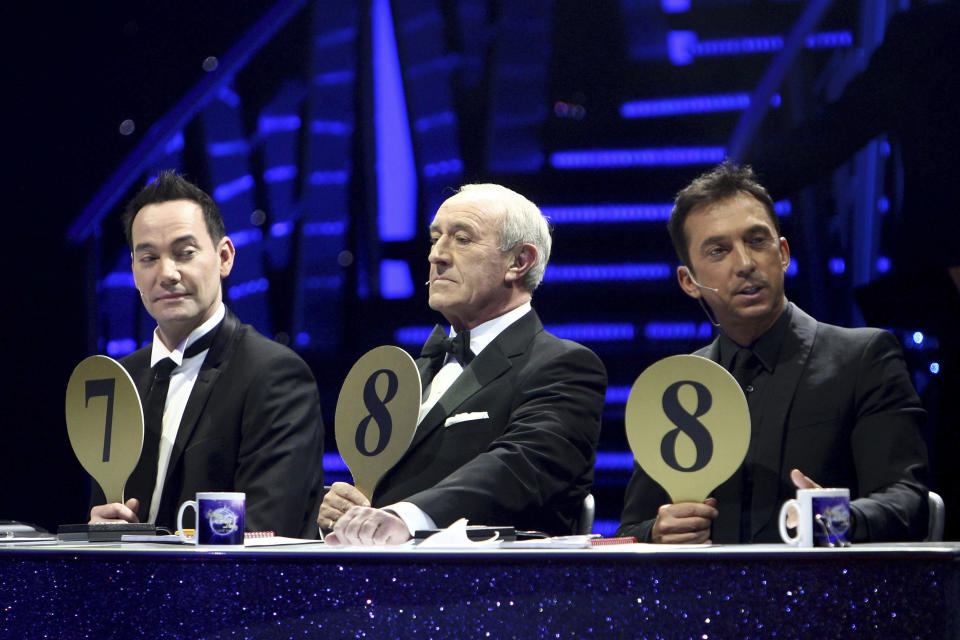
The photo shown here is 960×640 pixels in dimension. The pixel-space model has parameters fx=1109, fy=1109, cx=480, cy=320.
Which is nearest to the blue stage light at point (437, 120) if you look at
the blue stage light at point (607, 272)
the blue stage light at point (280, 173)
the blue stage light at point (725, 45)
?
the blue stage light at point (280, 173)

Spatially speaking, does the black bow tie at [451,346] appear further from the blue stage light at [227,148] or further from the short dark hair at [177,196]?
the blue stage light at [227,148]

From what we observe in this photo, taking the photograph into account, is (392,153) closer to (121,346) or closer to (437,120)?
(437,120)

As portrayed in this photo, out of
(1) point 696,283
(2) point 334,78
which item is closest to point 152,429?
(1) point 696,283

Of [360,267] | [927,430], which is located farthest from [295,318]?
[927,430]

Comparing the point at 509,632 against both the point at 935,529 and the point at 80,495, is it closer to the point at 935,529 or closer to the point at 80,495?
the point at 935,529

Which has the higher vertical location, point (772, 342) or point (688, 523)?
point (772, 342)

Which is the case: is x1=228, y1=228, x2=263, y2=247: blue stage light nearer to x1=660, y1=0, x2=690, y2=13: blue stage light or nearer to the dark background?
the dark background

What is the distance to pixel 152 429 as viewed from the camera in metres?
2.77

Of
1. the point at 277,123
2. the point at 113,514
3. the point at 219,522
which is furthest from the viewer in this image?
the point at 277,123

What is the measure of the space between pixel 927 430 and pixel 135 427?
229 cm

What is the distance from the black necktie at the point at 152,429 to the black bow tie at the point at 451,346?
1.89 feet

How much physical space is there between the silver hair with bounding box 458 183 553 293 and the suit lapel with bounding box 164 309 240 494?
715mm

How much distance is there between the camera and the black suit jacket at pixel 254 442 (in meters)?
2.63

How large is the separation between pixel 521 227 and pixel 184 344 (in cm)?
93
